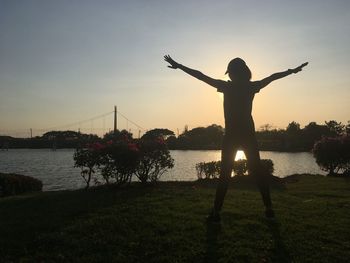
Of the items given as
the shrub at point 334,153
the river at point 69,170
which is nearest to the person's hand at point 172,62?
the river at point 69,170

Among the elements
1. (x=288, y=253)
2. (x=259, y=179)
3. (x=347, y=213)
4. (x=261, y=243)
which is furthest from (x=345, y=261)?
(x=347, y=213)

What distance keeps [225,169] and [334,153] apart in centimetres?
2155

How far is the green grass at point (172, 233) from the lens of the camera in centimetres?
578

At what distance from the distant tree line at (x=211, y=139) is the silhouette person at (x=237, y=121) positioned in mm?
93913

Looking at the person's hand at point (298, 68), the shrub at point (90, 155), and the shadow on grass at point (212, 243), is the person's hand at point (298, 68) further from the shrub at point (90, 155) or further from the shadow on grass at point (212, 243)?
the shrub at point (90, 155)

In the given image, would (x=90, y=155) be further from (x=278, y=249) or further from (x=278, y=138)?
(x=278, y=138)

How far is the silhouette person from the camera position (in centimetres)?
743

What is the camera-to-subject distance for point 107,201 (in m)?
10.7

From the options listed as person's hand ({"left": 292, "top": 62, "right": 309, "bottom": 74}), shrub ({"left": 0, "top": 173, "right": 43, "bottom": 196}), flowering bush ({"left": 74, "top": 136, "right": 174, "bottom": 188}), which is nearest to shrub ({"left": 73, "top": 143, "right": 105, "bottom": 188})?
flowering bush ({"left": 74, "top": 136, "right": 174, "bottom": 188})

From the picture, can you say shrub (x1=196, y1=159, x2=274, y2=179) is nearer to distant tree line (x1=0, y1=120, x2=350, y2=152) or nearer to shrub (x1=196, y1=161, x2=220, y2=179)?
shrub (x1=196, y1=161, x2=220, y2=179)

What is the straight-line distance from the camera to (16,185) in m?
17.8

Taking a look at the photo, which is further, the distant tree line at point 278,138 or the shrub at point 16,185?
the distant tree line at point 278,138

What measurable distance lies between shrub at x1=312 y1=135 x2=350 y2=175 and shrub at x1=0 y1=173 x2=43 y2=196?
59.1 feet

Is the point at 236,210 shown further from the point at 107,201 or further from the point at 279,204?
the point at 107,201
